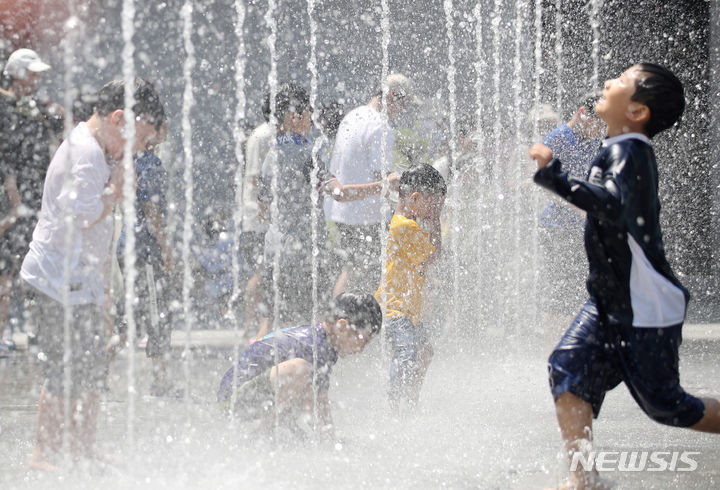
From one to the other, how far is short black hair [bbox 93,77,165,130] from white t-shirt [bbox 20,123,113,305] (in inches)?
4.3

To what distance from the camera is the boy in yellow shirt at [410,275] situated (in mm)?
4332

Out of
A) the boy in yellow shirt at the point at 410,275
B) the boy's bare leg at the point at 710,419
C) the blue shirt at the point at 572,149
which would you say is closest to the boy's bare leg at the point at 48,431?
the boy in yellow shirt at the point at 410,275

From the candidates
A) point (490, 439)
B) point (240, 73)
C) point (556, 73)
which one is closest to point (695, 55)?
point (556, 73)

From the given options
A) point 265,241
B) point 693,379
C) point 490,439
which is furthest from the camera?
point 265,241

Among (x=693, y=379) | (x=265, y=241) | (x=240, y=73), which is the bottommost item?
(x=693, y=379)

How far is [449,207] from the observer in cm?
714

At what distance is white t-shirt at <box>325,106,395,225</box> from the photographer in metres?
5.48

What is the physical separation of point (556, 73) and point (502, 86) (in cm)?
67

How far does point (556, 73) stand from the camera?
32.5ft

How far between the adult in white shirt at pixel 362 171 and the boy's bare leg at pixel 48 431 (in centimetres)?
237

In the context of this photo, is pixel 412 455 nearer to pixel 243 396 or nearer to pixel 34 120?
pixel 243 396

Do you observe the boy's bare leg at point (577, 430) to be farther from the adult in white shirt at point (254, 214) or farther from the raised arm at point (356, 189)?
the adult in white shirt at point (254, 214)

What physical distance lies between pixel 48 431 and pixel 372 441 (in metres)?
1.16

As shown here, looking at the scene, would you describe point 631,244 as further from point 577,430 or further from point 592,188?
point 577,430
